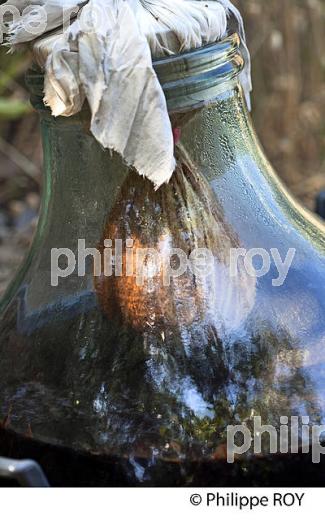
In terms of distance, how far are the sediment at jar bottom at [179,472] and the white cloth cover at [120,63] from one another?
19cm

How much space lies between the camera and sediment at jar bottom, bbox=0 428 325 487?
0.56 m

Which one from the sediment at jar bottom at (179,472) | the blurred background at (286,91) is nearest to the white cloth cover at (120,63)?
the sediment at jar bottom at (179,472)

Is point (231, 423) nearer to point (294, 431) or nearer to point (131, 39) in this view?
point (294, 431)

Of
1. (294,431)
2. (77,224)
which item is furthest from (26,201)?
(294,431)

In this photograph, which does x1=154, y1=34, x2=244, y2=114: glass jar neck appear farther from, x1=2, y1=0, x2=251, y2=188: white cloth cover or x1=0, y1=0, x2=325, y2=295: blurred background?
x1=0, y1=0, x2=325, y2=295: blurred background

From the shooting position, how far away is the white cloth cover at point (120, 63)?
55cm

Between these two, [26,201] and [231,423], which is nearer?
[231,423]

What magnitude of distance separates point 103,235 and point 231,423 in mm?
166

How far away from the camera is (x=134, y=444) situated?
56 centimetres

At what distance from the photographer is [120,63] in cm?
55

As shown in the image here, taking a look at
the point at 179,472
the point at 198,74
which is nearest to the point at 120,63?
the point at 198,74

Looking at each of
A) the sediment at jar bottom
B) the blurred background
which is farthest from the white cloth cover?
the blurred background

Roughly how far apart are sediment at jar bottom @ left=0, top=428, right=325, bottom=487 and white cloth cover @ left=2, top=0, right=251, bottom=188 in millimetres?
191

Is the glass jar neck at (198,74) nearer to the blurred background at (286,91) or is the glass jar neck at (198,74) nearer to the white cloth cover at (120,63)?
the white cloth cover at (120,63)
